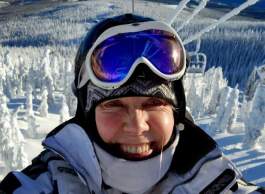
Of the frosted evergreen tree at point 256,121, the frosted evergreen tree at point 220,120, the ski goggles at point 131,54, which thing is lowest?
the frosted evergreen tree at point 220,120

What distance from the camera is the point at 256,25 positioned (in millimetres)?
178750

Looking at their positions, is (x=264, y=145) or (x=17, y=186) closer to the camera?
(x=17, y=186)

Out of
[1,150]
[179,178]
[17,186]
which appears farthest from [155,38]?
[1,150]

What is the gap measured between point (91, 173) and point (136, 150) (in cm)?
34

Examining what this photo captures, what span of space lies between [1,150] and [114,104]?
83.2ft

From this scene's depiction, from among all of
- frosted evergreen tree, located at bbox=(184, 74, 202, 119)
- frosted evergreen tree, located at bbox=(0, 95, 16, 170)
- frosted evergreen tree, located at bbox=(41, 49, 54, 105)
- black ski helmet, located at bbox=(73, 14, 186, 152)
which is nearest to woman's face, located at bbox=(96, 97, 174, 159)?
black ski helmet, located at bbox=(73, 14, 186, 152)

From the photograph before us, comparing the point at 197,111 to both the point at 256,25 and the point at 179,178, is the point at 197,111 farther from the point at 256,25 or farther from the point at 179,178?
the point at 256,25

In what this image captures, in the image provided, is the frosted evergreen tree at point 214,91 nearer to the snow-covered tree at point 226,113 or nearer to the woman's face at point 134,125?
the snow-covered tree at point 226,113

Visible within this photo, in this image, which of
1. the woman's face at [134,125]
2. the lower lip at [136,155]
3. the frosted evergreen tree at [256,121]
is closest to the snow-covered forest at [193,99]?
the frosted evergreen tree at [256,121]

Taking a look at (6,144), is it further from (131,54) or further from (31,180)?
(131,54)

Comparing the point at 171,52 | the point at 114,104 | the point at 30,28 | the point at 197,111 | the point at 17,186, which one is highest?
the point at 171,52

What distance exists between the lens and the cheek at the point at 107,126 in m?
2.87

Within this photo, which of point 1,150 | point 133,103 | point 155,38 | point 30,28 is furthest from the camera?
point 30,28

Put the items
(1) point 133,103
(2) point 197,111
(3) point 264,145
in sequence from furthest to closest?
(2) point 197,111, (3) point 264,145, (1) point 133,103
